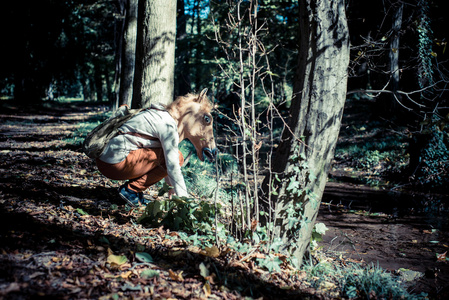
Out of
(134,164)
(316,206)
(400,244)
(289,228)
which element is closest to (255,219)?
(289,228)

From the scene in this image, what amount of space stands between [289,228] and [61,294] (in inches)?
72.5

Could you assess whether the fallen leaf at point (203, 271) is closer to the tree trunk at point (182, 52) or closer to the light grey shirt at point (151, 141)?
the light grey shirt at point (151, 141)

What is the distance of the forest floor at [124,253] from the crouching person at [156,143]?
0.43m

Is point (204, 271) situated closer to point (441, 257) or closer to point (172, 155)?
point (172, 155)

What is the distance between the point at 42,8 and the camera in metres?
22.4

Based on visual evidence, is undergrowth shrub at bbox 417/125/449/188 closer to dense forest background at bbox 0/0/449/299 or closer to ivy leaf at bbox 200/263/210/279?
dense forest background at bbox 0/0/449/299

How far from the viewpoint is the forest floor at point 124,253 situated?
6.51ft

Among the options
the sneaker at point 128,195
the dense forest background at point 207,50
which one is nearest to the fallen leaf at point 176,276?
the sneaker at point 128,195

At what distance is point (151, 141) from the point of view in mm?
3355

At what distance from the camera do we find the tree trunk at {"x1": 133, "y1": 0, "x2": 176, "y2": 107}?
4.60 metres

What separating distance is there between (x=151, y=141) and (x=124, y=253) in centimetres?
128

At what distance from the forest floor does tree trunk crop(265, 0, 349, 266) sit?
1.43ft

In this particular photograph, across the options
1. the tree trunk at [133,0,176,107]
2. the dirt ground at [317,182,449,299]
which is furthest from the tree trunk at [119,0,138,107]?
the dirt ground at [317,182,449,299]

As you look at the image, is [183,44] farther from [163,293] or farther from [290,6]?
[163,293]
